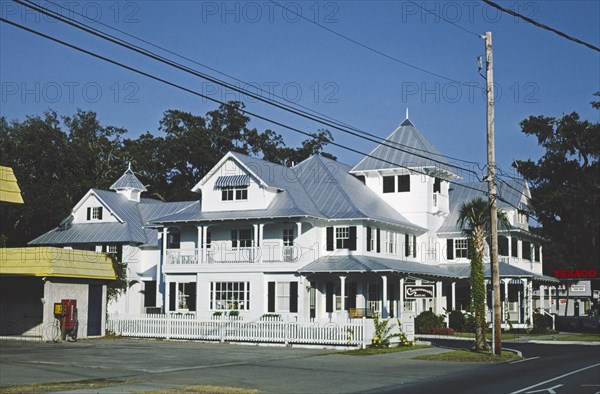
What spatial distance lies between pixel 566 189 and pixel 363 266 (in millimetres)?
27507

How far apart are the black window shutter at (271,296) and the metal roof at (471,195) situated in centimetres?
1474

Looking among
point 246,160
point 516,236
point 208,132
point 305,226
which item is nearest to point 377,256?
point 305,226

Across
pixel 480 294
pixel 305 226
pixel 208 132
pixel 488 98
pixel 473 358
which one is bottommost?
pixel 473 358

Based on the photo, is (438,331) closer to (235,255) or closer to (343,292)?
(343,292)

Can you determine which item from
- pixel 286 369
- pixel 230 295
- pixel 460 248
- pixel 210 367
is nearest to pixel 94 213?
pixel 230 295

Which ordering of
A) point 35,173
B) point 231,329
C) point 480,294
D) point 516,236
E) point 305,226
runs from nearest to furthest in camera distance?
point 480,294 < point 231,329 < point 305,226 < point 516,236 < point 35,173

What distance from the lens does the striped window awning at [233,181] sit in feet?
155

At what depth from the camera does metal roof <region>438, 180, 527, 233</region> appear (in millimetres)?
56156

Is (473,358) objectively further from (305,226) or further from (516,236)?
(516,236)

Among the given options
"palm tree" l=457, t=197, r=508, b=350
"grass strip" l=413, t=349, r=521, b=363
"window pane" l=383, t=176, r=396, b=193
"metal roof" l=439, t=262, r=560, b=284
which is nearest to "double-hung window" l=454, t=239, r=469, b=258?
"metal roof" l=439, t=262, r=560, b=284

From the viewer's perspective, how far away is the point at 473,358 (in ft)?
101

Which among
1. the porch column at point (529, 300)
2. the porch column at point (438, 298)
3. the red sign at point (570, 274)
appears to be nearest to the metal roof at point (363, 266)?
the porch column at point (438, 298)

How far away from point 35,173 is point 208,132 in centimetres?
2538

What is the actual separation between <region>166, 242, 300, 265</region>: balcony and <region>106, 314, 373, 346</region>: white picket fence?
346 cm
